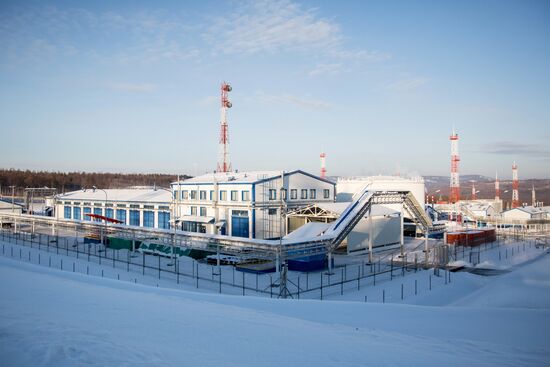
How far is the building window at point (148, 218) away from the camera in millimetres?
56375

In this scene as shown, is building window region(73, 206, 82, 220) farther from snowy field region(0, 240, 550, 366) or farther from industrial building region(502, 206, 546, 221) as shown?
industrial building region(502, 206, 546, 221)

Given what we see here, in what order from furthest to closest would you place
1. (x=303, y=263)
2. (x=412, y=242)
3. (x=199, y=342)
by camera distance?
(x=412, y=242) < (x=303, y=263) < (x=199, y=342)

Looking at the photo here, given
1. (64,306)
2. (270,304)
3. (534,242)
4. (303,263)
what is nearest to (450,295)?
(303,263)

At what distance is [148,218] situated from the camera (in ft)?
187

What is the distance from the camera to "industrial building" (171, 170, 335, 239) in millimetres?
46812

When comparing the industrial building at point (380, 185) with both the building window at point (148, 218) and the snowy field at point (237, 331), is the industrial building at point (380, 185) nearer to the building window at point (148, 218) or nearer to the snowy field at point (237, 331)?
the building window at point (148, 218)

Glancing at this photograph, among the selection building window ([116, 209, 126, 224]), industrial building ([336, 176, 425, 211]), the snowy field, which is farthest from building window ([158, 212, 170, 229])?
the snowy field

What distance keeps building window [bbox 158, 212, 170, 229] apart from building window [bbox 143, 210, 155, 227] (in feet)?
4.56

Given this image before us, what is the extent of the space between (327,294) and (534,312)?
38.8ft

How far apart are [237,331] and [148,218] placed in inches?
1851

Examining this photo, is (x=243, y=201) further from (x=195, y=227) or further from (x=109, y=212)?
(x=109, y=212)

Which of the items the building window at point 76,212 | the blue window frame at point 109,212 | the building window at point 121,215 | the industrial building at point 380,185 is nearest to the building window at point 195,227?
the building window at point 121,215

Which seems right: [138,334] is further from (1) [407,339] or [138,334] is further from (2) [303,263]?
(2) [303,263]

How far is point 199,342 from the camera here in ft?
37.6
